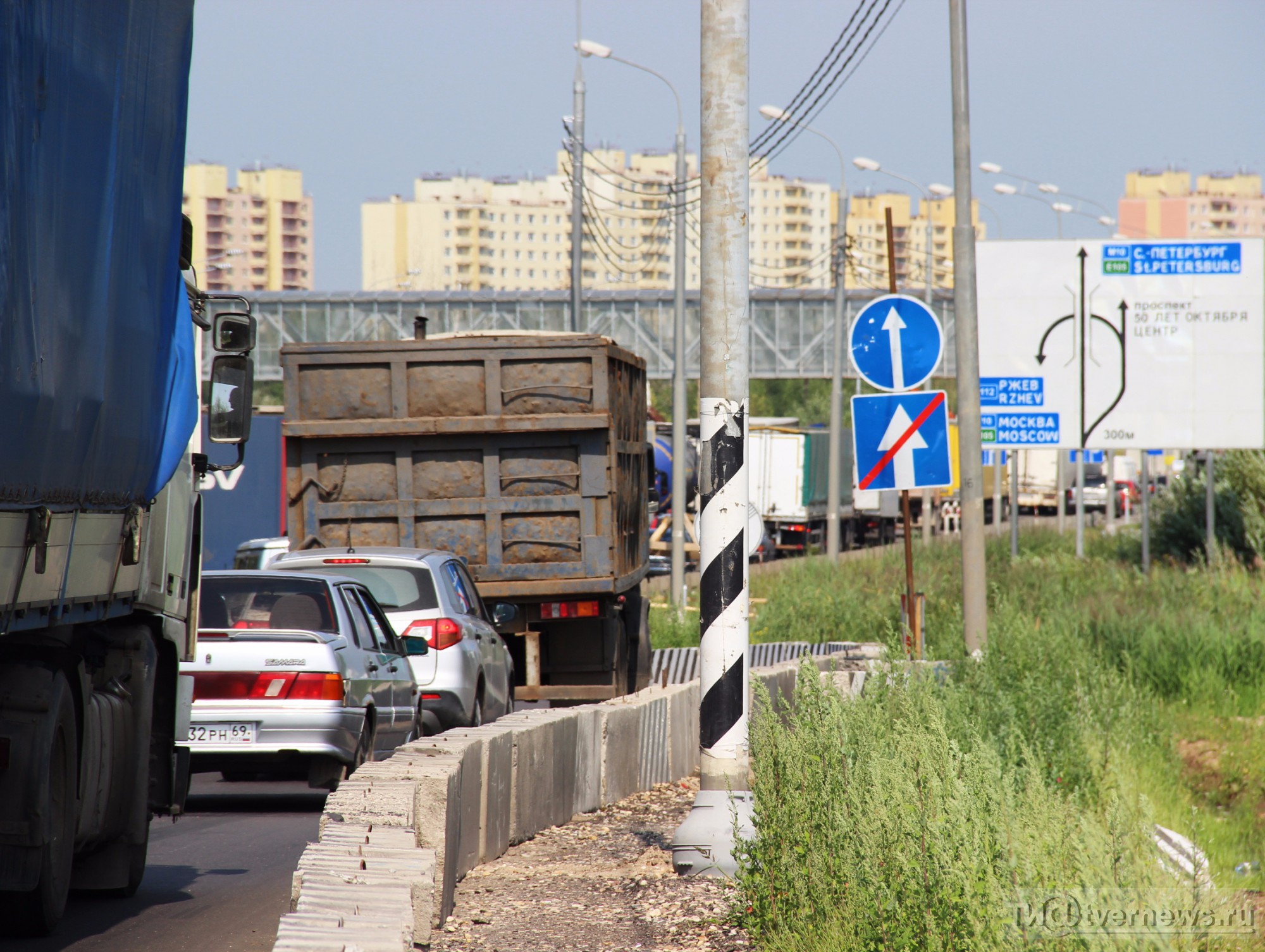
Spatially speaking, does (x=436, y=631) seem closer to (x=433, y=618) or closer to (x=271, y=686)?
(x=433, y=618)

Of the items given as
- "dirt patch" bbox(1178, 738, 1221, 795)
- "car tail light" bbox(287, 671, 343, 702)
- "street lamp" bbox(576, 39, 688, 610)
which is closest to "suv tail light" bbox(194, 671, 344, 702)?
"car tail light" bbox(287, 671, 343, 702)

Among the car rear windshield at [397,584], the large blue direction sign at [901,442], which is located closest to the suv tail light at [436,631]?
the car rear windshield at [397,584]

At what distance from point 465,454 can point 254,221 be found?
167000mm

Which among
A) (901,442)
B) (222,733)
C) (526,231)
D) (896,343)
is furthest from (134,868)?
(526,231)

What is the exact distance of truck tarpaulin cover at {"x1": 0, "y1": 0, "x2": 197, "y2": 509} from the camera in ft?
16.5

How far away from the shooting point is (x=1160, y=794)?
1111 cm

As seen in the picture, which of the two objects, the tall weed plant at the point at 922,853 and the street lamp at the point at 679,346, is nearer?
the tall weed plant at the point at 922,853

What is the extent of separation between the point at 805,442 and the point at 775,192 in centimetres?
14266

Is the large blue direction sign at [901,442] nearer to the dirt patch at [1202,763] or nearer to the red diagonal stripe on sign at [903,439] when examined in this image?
the red diagonal stripe on sign at [903,439]

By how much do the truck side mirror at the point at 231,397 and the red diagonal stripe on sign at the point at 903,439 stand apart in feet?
16.1

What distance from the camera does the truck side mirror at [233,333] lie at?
27.7ft

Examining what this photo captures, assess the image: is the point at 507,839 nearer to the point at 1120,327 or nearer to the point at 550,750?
the point at 550,750

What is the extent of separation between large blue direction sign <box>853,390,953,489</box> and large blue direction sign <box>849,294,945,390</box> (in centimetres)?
16

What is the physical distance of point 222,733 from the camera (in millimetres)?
10344
